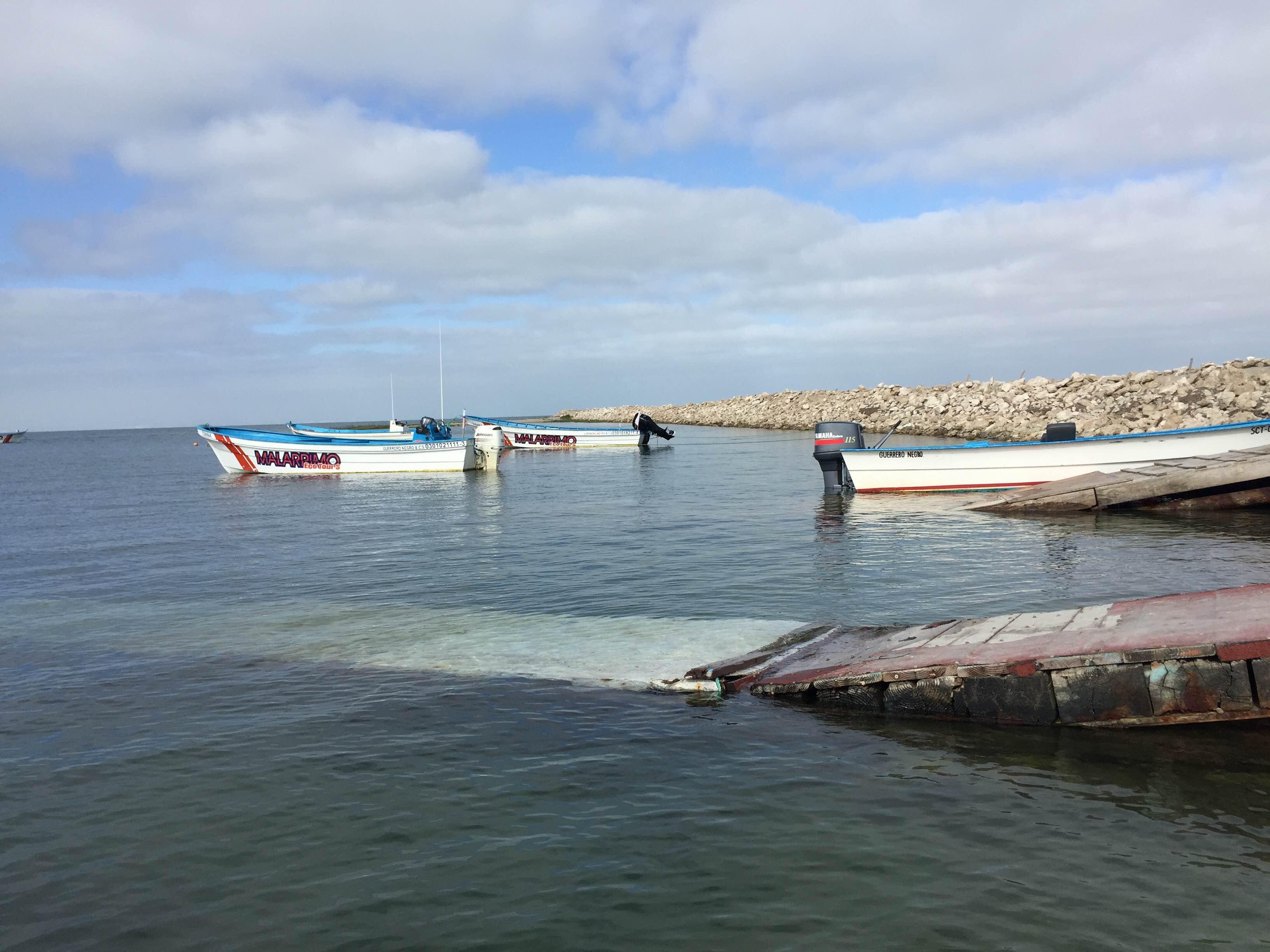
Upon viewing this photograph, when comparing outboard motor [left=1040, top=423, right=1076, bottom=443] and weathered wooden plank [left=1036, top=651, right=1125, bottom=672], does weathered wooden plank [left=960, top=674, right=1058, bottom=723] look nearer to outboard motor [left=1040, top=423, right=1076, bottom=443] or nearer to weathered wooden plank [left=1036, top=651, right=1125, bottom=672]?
weathered wooden plank [left=1036, top=651, right=1125, bottom=672]

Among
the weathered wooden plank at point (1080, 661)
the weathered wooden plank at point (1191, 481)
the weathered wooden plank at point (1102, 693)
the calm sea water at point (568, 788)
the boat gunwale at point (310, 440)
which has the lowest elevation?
the calm sea water at point (568, 788)

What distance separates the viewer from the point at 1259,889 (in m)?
4.79

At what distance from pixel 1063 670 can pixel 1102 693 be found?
13.5 inches

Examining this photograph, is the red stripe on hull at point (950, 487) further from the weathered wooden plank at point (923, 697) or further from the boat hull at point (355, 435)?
the boat hull at point (355, 435)

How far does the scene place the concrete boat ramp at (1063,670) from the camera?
682 centimetres

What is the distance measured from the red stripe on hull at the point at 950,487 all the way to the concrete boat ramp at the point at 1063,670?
17.9m

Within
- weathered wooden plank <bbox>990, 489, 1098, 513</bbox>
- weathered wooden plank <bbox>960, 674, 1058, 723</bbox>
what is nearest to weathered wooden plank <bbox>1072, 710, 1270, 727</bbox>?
weathered wooden plank <bbox>960, 674, 1058, 723</bbox>

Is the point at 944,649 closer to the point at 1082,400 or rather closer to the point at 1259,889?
the point at 1259,889

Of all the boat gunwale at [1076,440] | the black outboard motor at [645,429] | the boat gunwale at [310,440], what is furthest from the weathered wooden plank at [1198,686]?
the black outboard motor at [645,429]

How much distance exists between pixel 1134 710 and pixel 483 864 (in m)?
5.45

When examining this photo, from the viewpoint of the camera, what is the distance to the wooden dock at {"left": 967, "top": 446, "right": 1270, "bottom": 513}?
2002 centimetres

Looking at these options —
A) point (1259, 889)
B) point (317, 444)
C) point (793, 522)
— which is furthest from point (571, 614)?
point (317, 444)

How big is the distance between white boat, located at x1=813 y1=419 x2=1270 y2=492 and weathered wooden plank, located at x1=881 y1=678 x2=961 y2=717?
62.2 feet

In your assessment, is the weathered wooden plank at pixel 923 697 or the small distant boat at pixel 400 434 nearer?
the weathered wooden plank at pixel 923 697
